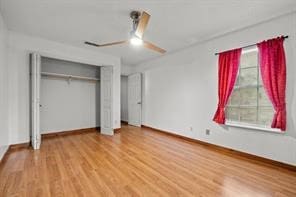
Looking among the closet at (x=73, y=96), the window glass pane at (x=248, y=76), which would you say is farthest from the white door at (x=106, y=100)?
the window glass pane at (x=248, y=76)

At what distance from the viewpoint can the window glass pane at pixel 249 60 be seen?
3010 millimetres

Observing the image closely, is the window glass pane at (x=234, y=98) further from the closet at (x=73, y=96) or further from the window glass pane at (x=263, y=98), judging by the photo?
the closet at (x=73, y=96)

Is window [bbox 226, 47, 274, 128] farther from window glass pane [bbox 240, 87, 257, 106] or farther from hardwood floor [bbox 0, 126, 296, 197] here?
hardwood floor [bbox 0, 126, 296, 197]

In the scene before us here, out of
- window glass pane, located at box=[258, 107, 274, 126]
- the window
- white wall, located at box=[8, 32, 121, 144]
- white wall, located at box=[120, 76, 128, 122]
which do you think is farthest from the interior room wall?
window glass pane, located at box=[258, 107, 274, 126]

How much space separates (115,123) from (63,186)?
3.15 m

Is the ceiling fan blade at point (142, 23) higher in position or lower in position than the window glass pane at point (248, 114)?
higher

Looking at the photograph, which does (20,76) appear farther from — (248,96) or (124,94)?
(248,96)

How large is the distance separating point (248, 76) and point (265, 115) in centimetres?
83

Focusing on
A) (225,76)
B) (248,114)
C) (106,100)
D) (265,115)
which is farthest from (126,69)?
(265,115)

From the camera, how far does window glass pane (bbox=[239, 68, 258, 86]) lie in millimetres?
3007

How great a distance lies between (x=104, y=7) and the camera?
2.38 metres

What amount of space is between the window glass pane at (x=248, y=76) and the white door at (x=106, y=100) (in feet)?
11.7

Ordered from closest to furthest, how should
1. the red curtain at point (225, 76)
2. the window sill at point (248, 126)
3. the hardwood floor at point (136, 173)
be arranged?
the hardwood floor at point (136, 173) < the window sill at point (248, 126) < the red curtain at point (225, 76)

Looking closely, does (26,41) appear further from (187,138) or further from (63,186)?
(187,138)
